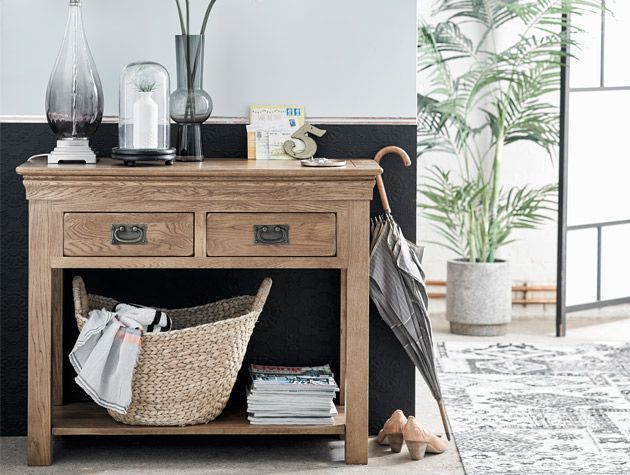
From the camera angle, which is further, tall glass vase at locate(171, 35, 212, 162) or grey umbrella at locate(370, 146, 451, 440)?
grey umbrella at locate(370, 146, 451, 440)

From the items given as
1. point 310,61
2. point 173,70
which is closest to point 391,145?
point 310,61

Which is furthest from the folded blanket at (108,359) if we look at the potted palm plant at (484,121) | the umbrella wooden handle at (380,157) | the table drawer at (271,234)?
the potted palm plant at (484,121)

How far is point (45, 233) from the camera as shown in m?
3.07

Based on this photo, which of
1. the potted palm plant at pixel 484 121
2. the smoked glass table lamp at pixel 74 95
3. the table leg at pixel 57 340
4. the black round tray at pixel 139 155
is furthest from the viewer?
the potted palm plant at pixel 484 121

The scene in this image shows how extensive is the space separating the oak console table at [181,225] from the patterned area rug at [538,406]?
→ 585 mm

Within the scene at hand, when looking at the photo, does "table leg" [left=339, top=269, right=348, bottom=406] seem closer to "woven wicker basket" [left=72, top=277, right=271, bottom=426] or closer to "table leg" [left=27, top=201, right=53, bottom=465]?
"woven wicker basket" [left=72, top=277, right=271, bottom=426]

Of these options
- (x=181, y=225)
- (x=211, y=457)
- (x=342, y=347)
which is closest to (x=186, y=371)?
(x=211, y=457)

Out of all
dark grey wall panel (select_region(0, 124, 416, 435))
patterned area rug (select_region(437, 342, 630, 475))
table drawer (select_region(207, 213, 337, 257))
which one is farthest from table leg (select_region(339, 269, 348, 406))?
patterned area rug (select_region(437, 342, 630, 475))

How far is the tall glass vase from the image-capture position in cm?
330

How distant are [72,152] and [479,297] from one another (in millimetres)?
2555

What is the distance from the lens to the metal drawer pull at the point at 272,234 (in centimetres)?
310

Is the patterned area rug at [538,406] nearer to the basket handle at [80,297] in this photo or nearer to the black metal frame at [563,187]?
the black metal frame at [563,187]

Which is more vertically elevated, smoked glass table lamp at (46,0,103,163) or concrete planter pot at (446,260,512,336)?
smoked glass table lamp at (46,0,103,163)

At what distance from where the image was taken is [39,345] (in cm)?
312
